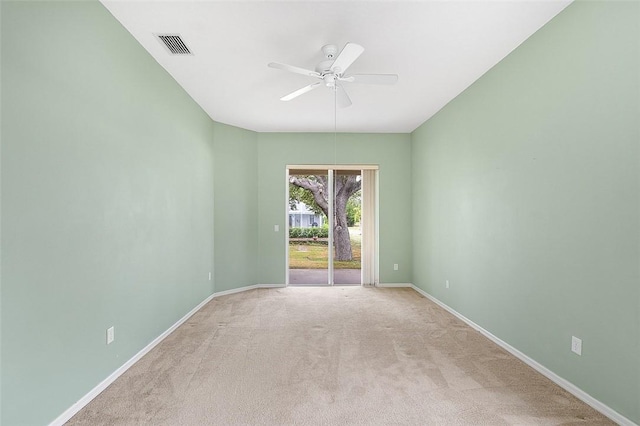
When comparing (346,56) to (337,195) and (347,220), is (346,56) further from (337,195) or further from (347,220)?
(347,220)

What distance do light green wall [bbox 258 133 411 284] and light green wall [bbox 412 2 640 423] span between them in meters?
1.89

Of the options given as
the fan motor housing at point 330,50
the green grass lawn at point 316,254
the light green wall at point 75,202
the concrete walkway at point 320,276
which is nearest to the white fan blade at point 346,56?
the fan motor housing at point 330,50

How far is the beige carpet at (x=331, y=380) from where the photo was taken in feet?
6.26

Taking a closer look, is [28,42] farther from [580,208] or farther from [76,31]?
[580,208]

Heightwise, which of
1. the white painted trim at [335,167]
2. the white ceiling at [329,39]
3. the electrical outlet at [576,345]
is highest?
the white ceiling at [329,39]

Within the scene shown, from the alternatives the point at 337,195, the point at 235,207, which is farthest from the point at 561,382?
the point at 235,207

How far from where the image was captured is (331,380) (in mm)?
2322

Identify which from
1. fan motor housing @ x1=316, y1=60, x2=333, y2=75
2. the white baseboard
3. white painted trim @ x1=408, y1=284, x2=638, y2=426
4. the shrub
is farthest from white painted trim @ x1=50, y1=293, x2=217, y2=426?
white painted trim @ x1=408, y1=284, x2=638, y2=426

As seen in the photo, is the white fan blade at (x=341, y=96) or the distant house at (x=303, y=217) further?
the distant house at (x=303, y=217)

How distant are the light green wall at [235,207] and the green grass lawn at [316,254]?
2.38 ft

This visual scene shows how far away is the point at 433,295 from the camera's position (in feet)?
14.8

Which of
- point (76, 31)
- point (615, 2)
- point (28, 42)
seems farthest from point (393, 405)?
point (76, 31)

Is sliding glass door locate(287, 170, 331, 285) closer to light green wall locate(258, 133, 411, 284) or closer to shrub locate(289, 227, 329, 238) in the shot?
shrub locate(289, 227, 329, 238)

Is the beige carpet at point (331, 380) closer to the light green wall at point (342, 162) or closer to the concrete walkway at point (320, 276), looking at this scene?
the light green wall at point (342, 162)
